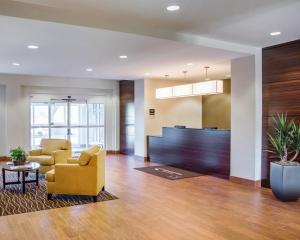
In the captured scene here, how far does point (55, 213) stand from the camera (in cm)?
432

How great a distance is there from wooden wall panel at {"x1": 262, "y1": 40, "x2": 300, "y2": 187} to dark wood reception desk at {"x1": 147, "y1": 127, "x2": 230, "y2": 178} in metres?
0.92

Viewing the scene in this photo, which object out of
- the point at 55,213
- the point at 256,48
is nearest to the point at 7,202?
the point at 55,213

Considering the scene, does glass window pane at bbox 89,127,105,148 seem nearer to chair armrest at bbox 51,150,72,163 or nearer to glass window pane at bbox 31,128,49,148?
glass window pane at bbox 31,128,49,148

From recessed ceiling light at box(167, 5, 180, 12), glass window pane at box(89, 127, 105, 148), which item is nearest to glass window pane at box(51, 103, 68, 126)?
glass window pane at box(89, 127, 105, 148)

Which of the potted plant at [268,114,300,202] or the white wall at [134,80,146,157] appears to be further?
the white wall at [134,80,146,157]

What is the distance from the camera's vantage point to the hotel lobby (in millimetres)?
3812

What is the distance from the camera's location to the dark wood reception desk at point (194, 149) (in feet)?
22.2

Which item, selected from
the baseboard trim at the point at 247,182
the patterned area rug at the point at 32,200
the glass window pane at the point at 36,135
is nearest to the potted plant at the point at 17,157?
the patterned area rug at the point at 32,200

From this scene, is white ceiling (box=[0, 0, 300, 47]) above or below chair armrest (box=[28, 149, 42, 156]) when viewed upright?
above

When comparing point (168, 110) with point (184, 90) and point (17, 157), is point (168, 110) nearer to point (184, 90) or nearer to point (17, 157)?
point (184, 90)

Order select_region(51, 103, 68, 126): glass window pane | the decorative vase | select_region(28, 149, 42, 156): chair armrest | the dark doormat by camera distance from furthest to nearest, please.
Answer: select_region(51, 103, 68, 126): glass window pane → select_region(28, 149, 42, 156): chair armrest → the dark doormat → the decorative vase

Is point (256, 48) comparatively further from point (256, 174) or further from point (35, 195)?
point (35, 195)

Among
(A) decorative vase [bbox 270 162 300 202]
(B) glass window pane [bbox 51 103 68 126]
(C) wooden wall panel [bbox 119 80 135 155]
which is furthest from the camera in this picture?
(C) wooden wall panel [bbox 119 80 135 155]

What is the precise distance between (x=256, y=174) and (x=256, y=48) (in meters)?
2.49
